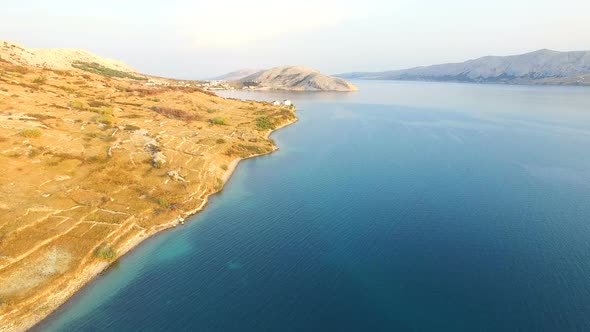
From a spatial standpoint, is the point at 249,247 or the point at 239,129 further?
the point at 239,129

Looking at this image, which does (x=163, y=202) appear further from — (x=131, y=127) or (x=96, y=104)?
(x=96, y=104)

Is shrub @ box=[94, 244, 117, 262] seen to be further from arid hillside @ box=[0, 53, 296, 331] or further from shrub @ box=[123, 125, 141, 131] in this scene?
shrub @ box=[123, 125, 141, 131]

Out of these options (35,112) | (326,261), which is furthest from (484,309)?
(35,112)

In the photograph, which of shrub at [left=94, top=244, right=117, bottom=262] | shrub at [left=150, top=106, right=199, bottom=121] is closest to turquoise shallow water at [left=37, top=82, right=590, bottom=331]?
shrub at [left=94, top=244, right=117, bottom=262]

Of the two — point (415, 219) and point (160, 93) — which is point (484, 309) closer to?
point (415, 219)

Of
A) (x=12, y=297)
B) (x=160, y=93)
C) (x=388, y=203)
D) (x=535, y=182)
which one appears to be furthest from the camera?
(x=160, y=93)

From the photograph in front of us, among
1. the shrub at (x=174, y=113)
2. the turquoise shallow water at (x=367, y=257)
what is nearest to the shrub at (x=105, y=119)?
the shrub at (x=174, y=113)
